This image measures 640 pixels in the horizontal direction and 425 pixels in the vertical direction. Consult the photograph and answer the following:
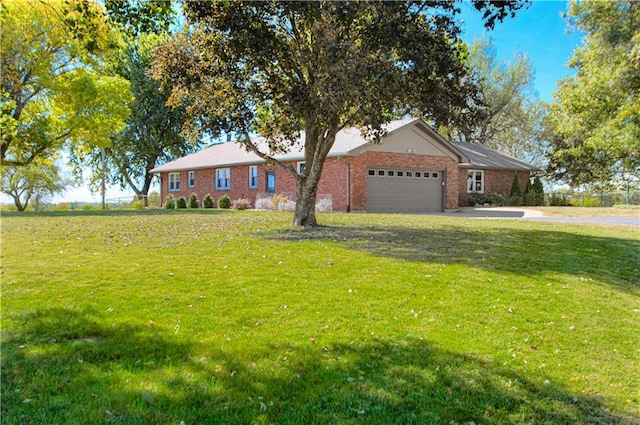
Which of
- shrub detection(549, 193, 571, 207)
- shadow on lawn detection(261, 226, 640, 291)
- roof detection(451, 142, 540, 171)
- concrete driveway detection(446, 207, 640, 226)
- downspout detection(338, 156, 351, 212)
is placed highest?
roof detection(451, 142, 540, 171)

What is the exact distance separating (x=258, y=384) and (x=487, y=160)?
30.9m

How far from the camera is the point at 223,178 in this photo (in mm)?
29750

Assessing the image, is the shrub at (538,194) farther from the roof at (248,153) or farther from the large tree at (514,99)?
the roof at (248,153)

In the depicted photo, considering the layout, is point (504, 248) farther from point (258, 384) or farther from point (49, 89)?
point (49, 89)

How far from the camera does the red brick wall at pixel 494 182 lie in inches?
1158

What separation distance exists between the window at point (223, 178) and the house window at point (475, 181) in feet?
51.8

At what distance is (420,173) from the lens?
2495cm

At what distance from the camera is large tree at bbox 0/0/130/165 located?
22.1m

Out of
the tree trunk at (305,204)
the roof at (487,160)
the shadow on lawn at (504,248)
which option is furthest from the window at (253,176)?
the shadow on lawn at (504,248)

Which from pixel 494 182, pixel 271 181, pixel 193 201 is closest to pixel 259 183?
pixel 271 181

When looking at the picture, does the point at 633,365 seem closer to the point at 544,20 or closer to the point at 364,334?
the point at 364,334

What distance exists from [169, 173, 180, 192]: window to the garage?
17.0m

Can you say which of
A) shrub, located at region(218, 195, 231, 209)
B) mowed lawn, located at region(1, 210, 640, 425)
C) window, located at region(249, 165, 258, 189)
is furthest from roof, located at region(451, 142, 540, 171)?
mowed lawn, located at region(1, 210, 640, 425)

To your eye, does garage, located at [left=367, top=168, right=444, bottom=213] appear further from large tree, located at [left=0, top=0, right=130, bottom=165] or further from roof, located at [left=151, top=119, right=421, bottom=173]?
large tree, located at [left=0, top=0, right=130, bottom=165]
